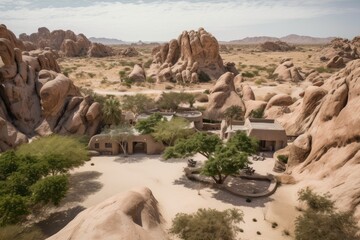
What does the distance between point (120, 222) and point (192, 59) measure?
77421 millimetres

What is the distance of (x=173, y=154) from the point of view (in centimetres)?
3616

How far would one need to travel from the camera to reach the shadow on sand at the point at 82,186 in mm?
31633

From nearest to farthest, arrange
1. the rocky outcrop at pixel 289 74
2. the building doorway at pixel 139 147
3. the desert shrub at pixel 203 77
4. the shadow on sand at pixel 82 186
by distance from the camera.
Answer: the shadow on sand at pixel 82 186 → the building doorway at pixel 139 147 → the rocky outcrop at pixel 289 74 → the desert shrub at pixel 203 77

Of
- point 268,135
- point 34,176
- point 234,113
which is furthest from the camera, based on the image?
point 234,113

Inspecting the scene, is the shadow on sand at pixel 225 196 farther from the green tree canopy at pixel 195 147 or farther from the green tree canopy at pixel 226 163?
the green tree canopy at pixel 195 147

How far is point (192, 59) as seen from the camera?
93000 mm

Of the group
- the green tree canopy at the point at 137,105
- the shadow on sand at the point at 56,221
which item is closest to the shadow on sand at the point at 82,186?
the shadow on sand at the point at 56,221

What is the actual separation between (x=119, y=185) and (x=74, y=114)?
18.0m

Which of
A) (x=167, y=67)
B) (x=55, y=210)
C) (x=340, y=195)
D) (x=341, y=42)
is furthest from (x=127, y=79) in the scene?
(x=341, y=42)

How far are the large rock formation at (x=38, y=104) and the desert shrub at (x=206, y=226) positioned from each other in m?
28.4

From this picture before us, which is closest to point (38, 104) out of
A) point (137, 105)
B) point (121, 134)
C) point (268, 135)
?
point (121, 134)

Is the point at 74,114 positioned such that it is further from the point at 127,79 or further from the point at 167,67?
the point at 167,67

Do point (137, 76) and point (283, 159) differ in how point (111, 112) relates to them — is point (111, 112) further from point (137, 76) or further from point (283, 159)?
point (137, 76)

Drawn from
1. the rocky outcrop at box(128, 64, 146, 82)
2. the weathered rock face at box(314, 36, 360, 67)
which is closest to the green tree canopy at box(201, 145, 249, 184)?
Result: the rocky outcrop at box(128, 64, 146, 82)
